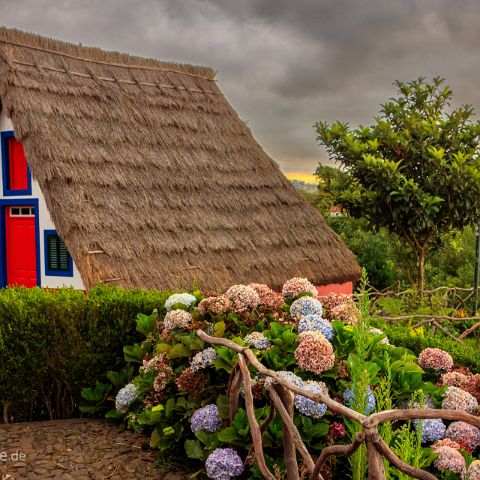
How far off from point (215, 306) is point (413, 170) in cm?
1136

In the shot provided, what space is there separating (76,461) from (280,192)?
36.0 ft

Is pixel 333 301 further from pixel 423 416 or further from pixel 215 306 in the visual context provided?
pixel 423 416

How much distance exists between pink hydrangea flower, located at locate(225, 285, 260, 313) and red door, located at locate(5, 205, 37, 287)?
24.8 feet

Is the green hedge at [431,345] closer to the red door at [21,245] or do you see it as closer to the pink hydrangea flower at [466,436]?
the pink hydrangea flower at [466,436]

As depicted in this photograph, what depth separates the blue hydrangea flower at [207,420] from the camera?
4.15m

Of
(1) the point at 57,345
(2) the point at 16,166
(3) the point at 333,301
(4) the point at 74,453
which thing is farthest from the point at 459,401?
(2) the point at 16,166

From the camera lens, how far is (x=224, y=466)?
3799 millimetres

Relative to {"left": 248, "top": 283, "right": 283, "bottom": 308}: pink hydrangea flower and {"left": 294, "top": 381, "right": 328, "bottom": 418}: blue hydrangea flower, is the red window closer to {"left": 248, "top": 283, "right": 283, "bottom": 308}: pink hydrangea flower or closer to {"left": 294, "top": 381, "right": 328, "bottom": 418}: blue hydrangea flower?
{"left": 248, "top": 283, "right": 283, "bottom": 308}: pink hydrangea flower

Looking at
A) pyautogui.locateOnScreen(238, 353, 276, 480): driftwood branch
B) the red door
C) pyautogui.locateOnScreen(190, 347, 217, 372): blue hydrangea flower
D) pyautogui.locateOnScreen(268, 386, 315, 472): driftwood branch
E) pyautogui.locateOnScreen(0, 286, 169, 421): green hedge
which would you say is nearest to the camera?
pyautogui.locateOnScreen(268, 386, 315, 472): driftwood branch

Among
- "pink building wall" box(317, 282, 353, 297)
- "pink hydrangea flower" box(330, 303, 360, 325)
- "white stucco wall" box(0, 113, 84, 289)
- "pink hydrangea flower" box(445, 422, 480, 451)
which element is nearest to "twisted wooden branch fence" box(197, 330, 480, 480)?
"pink hydrangea flower" box(445, 422, 480, 451)

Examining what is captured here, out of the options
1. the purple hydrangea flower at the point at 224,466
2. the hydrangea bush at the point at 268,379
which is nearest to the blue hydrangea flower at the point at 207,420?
the hydrangea bush at the point at 268,379

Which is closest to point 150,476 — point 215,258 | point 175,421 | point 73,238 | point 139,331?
point 175,421

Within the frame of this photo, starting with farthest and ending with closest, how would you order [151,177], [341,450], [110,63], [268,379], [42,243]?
[110,63] → [151,177] → [42,243] → [268,379] → [341,450]

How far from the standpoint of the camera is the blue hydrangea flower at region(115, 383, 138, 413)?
5059 mm
